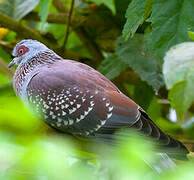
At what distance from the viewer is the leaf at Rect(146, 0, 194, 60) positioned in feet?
5.74

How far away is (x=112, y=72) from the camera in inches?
106

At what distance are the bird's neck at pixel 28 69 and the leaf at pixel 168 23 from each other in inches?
37.7

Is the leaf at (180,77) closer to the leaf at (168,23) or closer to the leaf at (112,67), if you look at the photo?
the leaf at (168,23)

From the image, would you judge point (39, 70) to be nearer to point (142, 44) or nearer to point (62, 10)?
point (142, 44)

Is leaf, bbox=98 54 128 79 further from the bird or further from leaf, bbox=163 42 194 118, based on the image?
leaf, bbox=163 42 194 118

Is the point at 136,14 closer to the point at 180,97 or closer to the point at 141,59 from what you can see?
the point at 141,59

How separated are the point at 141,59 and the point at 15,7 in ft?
3.27

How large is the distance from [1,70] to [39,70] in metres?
0.44

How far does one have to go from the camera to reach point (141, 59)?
8.48 feet

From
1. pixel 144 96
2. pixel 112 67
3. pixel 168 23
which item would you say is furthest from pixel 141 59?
pixel 168 23

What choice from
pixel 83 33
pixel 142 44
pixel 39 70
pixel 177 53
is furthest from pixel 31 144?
pixel 83 33

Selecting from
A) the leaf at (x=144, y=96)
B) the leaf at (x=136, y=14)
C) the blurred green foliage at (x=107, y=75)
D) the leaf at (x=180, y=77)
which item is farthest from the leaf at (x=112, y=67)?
the leaf at (x=180, y=77)

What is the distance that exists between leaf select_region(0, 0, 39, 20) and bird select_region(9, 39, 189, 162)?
2.19ft

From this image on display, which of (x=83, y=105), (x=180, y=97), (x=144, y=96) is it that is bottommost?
(x=144, y=96)
